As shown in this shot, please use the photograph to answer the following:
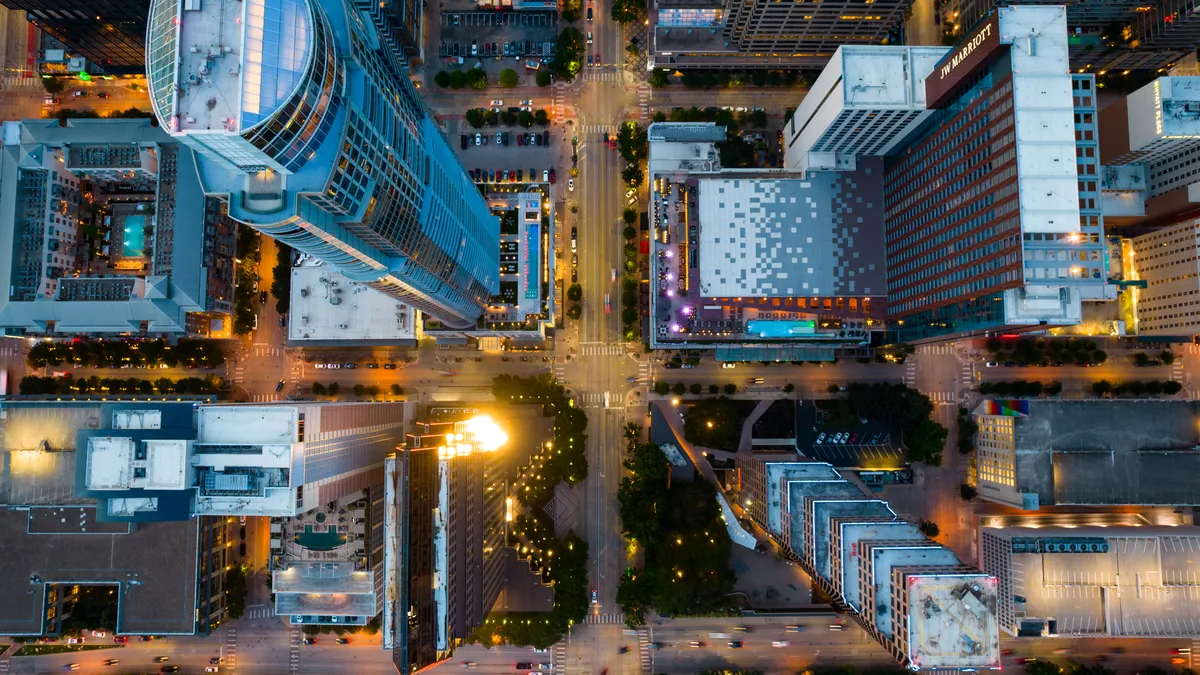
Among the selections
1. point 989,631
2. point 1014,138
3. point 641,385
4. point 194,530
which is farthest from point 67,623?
point 1014,138

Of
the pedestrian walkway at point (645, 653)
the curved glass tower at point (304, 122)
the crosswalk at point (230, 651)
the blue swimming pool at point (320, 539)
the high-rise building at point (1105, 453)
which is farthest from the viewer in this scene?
the crosswalk at point (230, 651)

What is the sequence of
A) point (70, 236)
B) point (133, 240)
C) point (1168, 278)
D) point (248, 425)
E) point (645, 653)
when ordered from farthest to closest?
point (645, 653) → point (133, 240) → point (70, 236) → point (1168, 278) → point (248, 425)

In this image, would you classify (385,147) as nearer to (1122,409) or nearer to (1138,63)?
(1122,409)

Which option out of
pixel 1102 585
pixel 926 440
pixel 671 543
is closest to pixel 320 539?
pixel 671 543

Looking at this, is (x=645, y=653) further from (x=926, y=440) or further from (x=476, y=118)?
(x=476, y=118)

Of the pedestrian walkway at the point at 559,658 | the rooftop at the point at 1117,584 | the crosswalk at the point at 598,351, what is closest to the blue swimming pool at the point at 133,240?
the crosswalk at the point at 598,351

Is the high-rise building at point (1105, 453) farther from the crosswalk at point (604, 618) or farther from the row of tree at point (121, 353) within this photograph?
the row of tree at point (121, 353)

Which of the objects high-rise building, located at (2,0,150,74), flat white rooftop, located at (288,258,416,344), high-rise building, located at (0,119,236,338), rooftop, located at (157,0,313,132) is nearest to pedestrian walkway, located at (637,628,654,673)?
flat white rooftop, located at (288,258,416,344)
